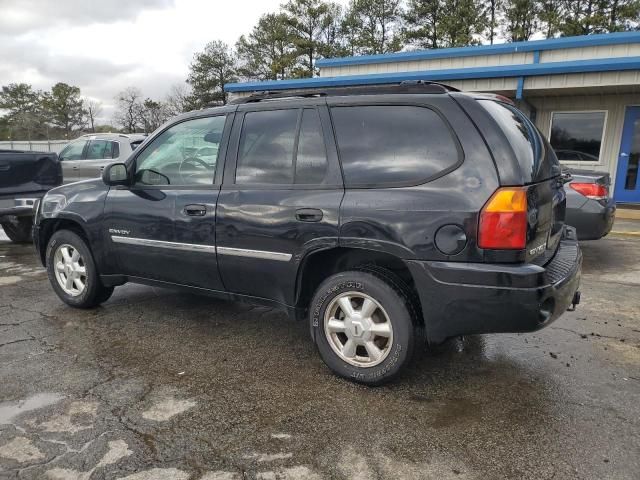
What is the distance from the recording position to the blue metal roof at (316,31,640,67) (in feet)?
41.1

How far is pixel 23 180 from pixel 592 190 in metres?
8.23

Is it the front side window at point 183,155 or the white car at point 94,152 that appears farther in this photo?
the white car at point 94,152

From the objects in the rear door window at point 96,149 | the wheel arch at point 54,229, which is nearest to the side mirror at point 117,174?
the wheel arch at point 54,229

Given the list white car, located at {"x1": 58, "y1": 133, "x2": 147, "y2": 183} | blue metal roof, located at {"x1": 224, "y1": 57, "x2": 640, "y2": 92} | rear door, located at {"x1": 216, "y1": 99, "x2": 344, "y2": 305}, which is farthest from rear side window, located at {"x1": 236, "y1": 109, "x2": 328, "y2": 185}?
white car, located at {"x1": 58, "y1": 133, "x2": 147, "y2": 183}

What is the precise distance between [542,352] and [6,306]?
16.2 feet

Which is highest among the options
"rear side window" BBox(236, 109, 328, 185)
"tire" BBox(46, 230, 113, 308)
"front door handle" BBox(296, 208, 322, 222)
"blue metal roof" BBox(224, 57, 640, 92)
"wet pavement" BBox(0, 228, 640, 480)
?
"blue metal roof" BBox(224, 57, 640, 92)

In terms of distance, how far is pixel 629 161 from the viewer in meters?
11.9

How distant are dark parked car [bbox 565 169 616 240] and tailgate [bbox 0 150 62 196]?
779 cm

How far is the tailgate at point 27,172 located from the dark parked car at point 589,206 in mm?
7785

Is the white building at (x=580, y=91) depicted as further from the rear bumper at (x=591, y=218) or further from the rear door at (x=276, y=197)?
the rear door at (x=276, y=197)

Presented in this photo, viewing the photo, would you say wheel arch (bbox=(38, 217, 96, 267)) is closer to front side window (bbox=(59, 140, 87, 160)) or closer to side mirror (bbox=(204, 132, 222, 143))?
side mirror (bbox=(204, 132, 222, 143))

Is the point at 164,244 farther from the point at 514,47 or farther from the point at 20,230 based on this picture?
the point at 514,47

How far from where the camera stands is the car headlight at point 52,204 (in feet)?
15.0

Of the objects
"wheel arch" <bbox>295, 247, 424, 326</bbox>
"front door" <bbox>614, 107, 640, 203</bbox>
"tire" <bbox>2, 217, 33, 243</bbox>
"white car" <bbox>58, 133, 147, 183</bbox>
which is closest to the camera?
"wheel arch" <bbox>295, 247, 424, 326</bbox>
